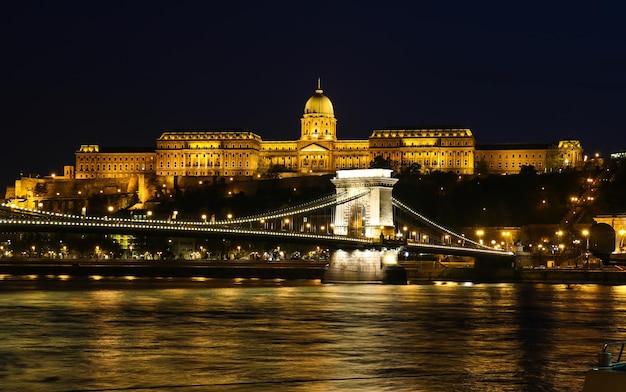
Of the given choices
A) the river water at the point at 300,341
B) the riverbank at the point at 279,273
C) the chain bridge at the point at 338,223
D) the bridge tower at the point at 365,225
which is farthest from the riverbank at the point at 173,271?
the river water at the point at 300,341

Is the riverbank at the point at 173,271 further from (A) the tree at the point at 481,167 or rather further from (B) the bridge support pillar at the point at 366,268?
(A) the tree at the point at 481,167

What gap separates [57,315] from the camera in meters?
30.0

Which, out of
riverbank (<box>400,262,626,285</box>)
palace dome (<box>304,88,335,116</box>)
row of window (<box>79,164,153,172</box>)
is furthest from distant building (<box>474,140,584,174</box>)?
riverbank (<box>400,262,626,285</box>)

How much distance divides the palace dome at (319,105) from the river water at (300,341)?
104563mm

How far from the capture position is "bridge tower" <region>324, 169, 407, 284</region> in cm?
5122

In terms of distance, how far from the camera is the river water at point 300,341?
16297mm

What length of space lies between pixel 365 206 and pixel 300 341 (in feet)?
105

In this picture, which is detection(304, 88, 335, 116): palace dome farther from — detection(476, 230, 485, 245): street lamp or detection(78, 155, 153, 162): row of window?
detection(476, 230, 485, 245): street lamp

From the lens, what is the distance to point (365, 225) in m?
53.8

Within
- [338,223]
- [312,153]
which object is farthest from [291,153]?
[338,223]

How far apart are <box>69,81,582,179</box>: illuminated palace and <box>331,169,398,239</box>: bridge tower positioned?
252 ft

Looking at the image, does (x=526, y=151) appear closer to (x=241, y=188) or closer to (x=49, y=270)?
(x=241, y=188)

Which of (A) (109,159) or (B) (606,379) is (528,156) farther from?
(B) (606,379)

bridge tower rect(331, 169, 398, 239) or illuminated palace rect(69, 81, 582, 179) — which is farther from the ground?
illuminated palace rect(69, 81, 582, 179)
